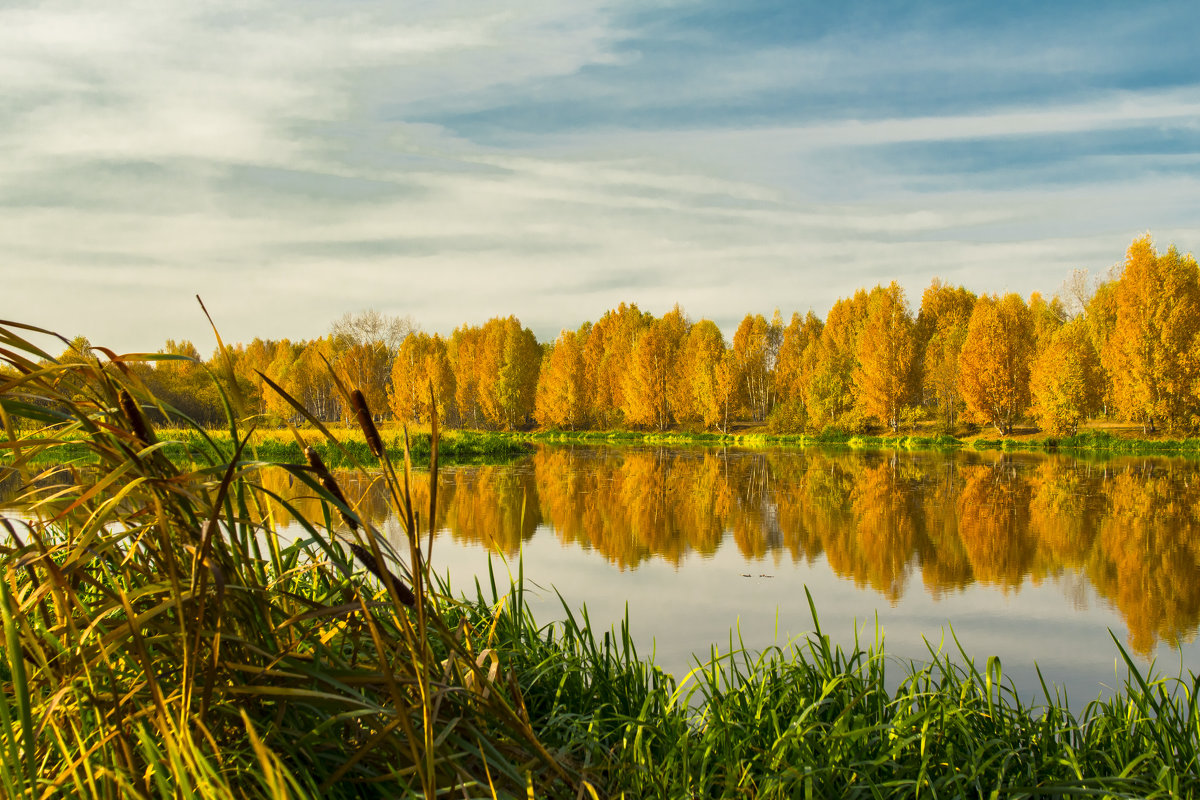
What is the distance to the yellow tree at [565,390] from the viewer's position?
44406 mm

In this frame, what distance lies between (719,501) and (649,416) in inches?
1117

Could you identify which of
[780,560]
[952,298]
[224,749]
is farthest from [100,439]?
[952,298]

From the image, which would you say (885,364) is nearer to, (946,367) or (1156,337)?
(946,367)

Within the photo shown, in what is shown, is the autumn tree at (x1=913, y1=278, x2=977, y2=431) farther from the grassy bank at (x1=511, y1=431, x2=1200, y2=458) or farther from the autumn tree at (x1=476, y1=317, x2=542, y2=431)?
the autumn tree at (x1=476, y1=317, x2=542, y2=431)

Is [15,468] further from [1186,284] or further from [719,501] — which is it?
[1186,284]

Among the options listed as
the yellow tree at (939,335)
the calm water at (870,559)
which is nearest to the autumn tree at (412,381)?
the yellow tree at (939,335)

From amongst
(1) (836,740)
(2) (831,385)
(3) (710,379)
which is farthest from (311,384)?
(1) (836,740)

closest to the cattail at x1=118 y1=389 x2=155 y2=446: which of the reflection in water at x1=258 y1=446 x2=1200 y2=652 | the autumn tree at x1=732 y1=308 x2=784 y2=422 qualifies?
the reflection in water at x1=258 y1=446 x2=1200 y2=652

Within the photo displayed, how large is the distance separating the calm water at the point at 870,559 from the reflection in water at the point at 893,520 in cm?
4

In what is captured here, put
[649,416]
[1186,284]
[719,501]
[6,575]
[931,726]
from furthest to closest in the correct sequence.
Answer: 1. [649,416]
2. [1186,284]
3. [719,501]
4. [931,726]
5. [6,575]

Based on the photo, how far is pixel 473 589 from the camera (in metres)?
5.89

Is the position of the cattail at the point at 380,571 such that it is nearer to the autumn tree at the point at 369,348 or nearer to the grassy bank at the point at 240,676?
the grassy bank at the point at 240,676

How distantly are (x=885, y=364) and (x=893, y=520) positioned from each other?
2519cm

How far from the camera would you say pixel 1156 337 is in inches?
1096
